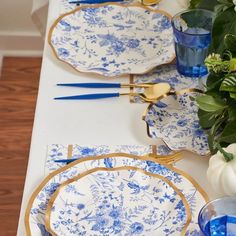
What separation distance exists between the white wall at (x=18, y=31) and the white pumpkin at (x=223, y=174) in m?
1.58

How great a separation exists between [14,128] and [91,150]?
1.15m

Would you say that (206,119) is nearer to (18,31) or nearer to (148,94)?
(148,94)

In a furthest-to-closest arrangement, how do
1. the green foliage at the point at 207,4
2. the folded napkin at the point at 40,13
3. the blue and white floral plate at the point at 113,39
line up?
the folded napkin at the point at 40,13
the blue and white floral plate at the point at 113,39
the green foliage at the point at 207,4

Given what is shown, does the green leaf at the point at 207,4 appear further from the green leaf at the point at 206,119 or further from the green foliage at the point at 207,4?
the green leaf at the point at 206,119

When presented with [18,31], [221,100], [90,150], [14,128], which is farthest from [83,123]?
[18,31]

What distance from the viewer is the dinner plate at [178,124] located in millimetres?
972

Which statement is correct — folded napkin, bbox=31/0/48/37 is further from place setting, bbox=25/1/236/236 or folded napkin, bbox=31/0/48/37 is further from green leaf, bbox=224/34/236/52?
green leaf, bbox=224/34/236/52

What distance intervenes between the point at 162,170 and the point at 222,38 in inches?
9.3

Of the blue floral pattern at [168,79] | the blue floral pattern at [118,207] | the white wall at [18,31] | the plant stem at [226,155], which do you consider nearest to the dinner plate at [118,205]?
the blue floral pattern at [118,207]

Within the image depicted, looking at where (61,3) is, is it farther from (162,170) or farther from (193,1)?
(162,170)

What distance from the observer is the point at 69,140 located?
1002mm

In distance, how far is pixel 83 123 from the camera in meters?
1.04

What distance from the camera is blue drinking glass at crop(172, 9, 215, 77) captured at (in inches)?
41.4

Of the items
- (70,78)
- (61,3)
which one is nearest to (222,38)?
(70,78)
